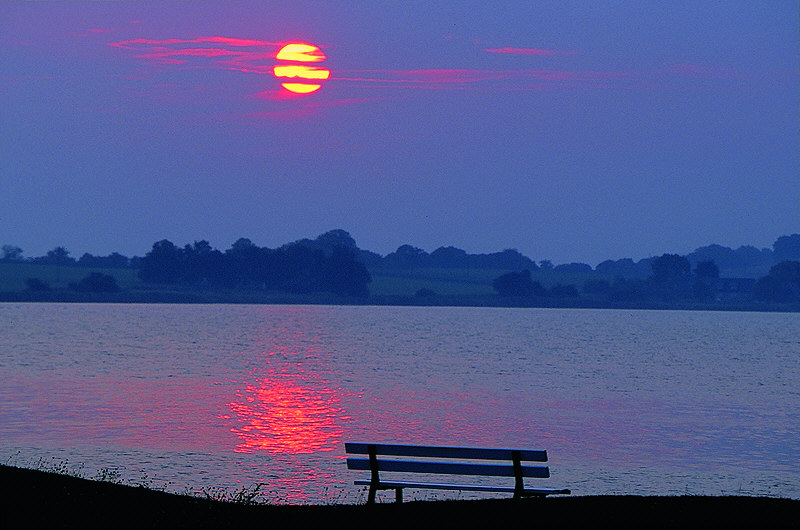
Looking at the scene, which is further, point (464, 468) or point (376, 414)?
point (376, 414)

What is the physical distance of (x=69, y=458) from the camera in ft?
91.4

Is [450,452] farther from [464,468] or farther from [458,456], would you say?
[464,468]

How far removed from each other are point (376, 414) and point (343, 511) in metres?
28.9

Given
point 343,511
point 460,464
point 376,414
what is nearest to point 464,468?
point 460,464

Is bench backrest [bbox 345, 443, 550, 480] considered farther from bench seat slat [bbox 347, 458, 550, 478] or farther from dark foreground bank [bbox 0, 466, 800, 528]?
dark foreground bank [bbox 0, 466, 800, 528]

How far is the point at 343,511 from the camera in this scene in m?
14.4

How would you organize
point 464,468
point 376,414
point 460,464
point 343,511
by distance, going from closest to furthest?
1. point 343,511
2. point 460,464
3. point 464,468
4. point 376,414

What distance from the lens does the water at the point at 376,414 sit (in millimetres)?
27547

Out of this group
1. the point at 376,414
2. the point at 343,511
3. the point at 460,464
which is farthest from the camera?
the point at 376,414

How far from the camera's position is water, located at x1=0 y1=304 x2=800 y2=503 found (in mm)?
27547

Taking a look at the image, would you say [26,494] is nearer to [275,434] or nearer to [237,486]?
[237,486]

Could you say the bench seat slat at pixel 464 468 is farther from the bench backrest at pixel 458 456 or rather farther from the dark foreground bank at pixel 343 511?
the dark foreground bank at pixel 343 511

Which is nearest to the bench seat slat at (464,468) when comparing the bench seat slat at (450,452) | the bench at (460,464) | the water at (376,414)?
the bench at (460,464)

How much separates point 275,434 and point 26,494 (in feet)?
68.3
